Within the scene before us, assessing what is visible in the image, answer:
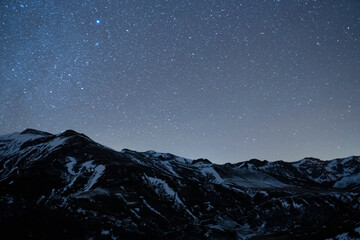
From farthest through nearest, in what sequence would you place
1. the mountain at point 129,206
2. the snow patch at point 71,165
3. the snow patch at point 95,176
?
the snow patch at point 71,165 < the snow patch at point 95,176 < the mountain at point 129,206

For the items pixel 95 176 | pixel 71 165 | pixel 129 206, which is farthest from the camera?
pixel 71 165

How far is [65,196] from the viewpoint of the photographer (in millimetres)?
135375

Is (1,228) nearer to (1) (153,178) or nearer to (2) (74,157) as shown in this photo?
(2) (74,157)

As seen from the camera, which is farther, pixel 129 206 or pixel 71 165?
pixel 71 165

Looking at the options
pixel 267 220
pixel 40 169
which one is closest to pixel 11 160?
pixel 40 169

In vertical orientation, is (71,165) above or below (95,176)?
above

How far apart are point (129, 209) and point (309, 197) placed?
121 m

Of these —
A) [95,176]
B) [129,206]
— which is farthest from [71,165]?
[129,206]

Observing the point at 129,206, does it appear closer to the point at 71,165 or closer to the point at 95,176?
the point at 95,176

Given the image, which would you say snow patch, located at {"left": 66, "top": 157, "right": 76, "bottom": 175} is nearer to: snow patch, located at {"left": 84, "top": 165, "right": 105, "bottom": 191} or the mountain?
the mountain

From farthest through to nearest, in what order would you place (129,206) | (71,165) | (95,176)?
(71,165) → (95,176) → (129,206)

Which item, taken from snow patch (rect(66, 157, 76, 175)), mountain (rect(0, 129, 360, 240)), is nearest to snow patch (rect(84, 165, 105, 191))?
mountain (rect(0, 129, 360, 240))

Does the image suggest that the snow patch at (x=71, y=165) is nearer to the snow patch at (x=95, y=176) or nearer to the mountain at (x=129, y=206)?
the mountain at (x=129, y=206)

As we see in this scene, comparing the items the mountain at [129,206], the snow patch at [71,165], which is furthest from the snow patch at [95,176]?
the snow patch at [71,165]
